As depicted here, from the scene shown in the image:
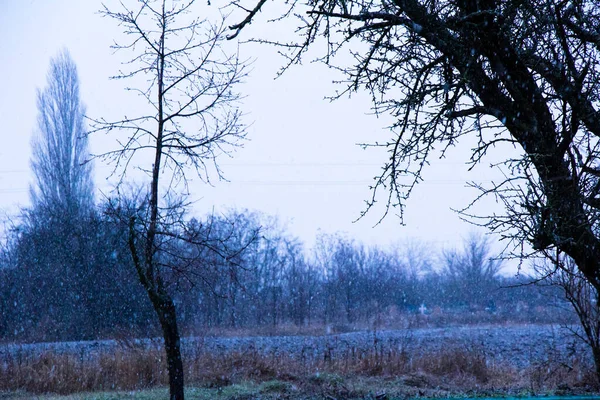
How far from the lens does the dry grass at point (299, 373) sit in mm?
11352

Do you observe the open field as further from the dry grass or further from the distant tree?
the distant tree

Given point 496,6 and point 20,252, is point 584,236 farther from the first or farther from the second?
point 20,252

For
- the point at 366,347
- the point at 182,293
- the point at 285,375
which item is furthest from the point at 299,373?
the point at 182,293

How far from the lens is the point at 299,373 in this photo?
12.5 meters

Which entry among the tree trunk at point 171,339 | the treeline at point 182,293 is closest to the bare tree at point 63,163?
the treeline at point 182,293

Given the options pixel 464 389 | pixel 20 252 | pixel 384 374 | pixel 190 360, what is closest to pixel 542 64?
pixel 464 389

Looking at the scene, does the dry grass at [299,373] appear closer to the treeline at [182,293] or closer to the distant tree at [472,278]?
the treeline at [182,293]

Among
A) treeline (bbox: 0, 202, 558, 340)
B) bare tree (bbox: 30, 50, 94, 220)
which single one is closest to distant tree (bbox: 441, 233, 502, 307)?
treeline (bbox: 0, 202, 558, 340)

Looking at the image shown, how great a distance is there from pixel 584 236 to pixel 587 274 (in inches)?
20.3

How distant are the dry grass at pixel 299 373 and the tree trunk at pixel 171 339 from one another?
2.94 m

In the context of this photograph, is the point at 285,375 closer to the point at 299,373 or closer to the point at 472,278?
the point at 299,373

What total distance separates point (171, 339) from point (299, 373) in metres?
4.96

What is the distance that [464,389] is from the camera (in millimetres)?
11031

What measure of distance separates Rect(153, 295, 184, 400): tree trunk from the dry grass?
294 cm
